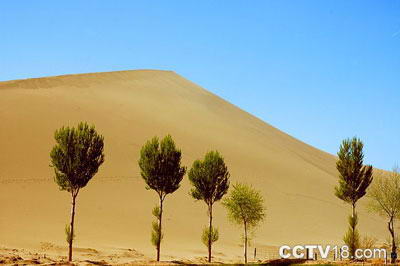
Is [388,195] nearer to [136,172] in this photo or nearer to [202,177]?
[202,177]

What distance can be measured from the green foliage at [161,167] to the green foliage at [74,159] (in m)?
3.75

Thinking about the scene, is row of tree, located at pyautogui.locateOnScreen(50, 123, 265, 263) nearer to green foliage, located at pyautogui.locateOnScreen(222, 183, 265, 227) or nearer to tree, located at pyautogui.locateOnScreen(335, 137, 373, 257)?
green foliage, located at pyautogui.locateOnScreen(222, 183, 265, 227)

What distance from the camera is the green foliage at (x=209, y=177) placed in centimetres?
3647

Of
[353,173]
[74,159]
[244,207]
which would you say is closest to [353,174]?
[353,173]

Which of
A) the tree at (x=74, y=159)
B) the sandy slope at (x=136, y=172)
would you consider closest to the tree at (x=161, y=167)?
the tree at (x=74, y=159)

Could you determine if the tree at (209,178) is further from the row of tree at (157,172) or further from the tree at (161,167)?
the tree at (161,167)

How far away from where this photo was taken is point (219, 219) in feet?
173

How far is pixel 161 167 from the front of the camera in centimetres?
3397

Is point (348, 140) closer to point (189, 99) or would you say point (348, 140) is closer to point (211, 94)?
point (189, 99)

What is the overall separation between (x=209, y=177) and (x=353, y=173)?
434 inches

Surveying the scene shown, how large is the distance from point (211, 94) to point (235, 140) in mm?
36895

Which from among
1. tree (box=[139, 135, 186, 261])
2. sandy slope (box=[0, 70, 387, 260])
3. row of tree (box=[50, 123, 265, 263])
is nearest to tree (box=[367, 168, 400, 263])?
row of tree (box=[50, 123, 265, 263])

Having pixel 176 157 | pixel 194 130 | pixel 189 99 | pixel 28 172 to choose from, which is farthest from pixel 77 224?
pixel 189 99

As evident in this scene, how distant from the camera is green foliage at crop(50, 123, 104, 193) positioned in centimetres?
3102
